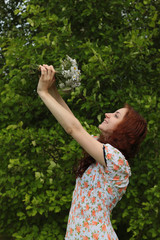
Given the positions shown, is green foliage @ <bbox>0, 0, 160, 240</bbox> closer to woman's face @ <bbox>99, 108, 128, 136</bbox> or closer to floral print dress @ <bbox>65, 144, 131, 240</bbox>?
woman's face @ <bbox>99, 108, 128, 136</bbox>

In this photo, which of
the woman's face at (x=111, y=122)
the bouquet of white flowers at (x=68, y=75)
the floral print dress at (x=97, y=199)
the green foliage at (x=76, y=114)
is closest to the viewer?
the floral print dress at (x=97, y=199)

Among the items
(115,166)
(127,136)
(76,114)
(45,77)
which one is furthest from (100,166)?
(76,114)

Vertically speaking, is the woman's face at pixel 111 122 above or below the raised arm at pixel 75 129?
below

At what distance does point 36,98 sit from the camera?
4.00 meters

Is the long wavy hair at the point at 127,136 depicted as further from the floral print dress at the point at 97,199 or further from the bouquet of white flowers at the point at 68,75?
the bouquet of white flowers at the point at 68,75

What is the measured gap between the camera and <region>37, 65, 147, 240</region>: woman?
167 cm

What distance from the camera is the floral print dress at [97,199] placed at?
5.87 ft

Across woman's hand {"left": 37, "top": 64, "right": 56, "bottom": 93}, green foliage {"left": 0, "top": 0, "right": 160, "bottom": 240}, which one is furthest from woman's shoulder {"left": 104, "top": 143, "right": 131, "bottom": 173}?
green foliage {"left": 0, "top": 0, "right": 160, "bottom": 240}

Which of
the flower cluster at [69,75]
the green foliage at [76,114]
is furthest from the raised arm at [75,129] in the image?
the green foliage at [76,114]

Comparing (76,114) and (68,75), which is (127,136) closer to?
(68,75)

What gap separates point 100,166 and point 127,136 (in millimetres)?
242

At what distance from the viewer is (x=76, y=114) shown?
3.74m

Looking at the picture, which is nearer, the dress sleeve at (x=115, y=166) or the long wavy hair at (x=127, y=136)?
the dress sleeve at (x=115, y=166)

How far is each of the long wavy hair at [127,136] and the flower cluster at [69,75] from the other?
40 cm
